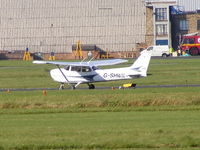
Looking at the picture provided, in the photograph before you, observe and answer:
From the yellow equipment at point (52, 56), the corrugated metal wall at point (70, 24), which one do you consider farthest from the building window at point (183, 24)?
the yellow equipment at point (52, 56)

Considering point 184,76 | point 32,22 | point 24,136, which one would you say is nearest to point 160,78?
point 184,76

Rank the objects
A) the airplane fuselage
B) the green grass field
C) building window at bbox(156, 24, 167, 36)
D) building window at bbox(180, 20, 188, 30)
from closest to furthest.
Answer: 1. the green grass field
2. the airplane fuselage
3. building window at bbox(156, 24, 167, 36)
4. building window at bbox(180, 20, 188, 30)

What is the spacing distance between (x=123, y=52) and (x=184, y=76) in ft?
141

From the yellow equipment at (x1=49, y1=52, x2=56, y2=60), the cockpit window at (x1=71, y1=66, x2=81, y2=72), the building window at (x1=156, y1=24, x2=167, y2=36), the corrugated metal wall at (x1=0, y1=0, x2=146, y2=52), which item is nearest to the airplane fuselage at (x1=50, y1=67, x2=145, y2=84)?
the cockpit window at (x1=71, y1=66, x2=81, y2=72)

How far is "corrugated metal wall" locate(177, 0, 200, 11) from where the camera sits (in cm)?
10225

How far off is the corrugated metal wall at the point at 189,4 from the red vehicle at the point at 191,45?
13.1 m

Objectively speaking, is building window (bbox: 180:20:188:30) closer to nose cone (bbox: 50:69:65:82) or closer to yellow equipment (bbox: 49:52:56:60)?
yellow equipment (bbox: 49:52:56:60)

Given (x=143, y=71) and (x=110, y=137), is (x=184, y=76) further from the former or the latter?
(x=110, y=137)

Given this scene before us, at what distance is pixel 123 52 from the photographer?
317 feet

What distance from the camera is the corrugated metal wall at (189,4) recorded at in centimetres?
10225

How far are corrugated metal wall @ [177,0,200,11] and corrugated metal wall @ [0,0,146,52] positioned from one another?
22.8ft

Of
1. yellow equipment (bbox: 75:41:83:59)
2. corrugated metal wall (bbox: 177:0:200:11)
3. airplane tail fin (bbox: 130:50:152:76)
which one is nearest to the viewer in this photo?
airplane tail fin (bbox: 130:50:152:76)

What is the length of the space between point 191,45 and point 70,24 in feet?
60.6

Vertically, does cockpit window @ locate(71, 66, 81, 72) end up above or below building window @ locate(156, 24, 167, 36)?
below
